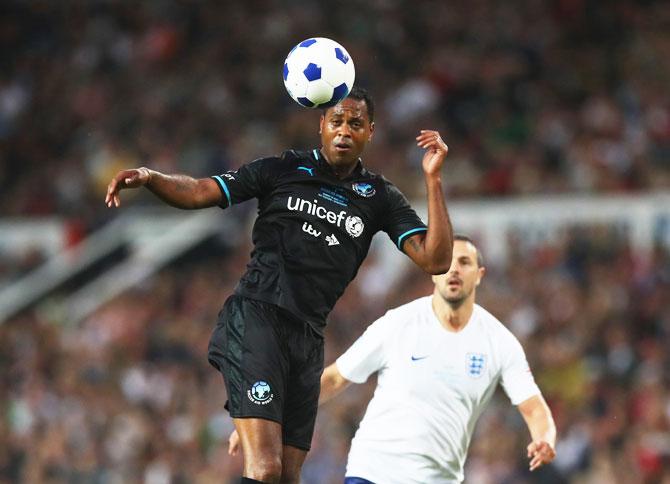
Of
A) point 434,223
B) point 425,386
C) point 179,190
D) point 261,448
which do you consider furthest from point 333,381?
point 179,190

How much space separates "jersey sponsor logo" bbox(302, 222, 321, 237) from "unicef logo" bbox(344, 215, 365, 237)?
0.15 meters

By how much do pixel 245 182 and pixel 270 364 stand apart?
A: 860mm

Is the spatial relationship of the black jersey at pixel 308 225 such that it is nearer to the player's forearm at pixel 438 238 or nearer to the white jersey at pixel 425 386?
the player's forearm at pixel 438 238

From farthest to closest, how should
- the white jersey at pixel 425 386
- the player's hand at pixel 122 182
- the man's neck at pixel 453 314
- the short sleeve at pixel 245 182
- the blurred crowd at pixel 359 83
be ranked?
1. the blurred crowd at pixel 359 83
2. the man's neck at pixel 453 314
3. the white jersey at pixel 425 386
4. the short sleeve at pixel 245 182
5. the player's hand at pixel 122 182

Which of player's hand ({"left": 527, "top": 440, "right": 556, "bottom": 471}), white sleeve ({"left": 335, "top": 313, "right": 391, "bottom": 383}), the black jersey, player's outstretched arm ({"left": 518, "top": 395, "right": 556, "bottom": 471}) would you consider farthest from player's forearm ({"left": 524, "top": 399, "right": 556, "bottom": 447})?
the black jersey

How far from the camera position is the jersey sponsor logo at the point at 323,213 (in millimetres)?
6270

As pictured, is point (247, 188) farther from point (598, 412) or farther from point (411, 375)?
point (598, 412)

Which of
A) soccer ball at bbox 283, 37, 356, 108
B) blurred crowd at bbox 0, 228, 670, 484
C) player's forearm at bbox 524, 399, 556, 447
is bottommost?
player's forearm at bbox 524, 399, 556, 447

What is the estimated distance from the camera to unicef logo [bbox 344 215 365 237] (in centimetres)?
631

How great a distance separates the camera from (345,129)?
20.6ft

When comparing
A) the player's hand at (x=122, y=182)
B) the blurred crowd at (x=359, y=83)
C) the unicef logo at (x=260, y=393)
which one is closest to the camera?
the player's hand at (x=122, y=182)

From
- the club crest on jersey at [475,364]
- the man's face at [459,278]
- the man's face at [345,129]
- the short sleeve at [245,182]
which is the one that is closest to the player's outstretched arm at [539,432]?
the club crest on jersey at [475,364]

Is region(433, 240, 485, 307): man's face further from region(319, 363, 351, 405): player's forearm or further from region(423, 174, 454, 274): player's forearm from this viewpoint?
region(423, 174, 454, 274): player's forearm

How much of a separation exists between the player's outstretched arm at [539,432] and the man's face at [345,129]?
1.67 meters
